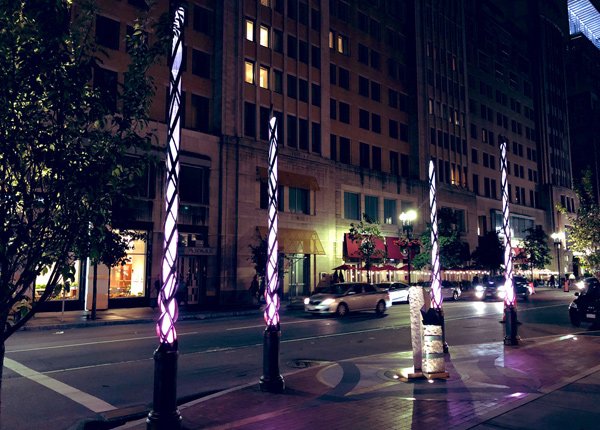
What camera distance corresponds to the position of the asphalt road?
8252mm

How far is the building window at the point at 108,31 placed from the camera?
27.2m

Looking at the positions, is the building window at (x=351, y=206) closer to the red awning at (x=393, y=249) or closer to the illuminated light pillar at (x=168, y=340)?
the red awning at (x=393, y=249)

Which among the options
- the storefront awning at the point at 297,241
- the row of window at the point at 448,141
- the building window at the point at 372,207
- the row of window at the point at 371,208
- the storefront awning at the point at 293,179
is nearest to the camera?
the storefront awning at the point at 297,241

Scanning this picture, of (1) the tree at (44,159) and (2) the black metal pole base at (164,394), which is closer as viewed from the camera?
(1) the tree at (44,159)

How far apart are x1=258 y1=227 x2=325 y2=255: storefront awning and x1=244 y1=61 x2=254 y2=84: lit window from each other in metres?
10.3

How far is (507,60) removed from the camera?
68875 mm

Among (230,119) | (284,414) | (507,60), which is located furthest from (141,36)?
(507,60)

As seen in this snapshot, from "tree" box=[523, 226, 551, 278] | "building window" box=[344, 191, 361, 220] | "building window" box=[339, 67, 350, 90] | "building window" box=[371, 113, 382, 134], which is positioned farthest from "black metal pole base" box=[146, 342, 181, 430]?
"tree" box=[523, 226, 551, 278]

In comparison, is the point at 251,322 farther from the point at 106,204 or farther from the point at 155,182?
the point at 106,204

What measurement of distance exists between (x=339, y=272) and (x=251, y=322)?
59.3 feet

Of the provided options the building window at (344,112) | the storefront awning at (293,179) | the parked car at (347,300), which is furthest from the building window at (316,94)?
the parked car at (347,300)

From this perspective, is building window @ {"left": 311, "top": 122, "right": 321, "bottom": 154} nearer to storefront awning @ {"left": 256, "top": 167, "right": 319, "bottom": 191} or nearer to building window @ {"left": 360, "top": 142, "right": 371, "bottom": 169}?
storefront awning @ {"left": 256, "top": 167, "right": 319, "bottom": 191}

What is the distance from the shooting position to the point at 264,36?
35.4 m

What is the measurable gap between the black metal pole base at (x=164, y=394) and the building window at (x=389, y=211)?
38696 millimetres
